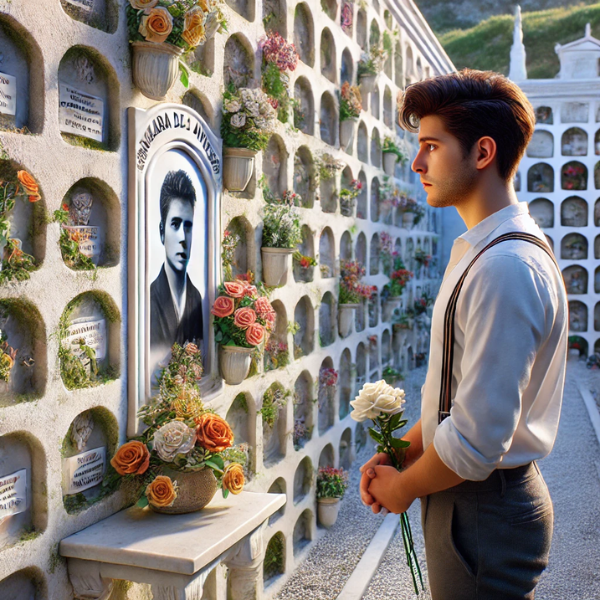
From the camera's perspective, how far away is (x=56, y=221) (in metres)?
1.78

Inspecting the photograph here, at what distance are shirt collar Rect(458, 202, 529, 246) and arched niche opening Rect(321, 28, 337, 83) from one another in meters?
2.92

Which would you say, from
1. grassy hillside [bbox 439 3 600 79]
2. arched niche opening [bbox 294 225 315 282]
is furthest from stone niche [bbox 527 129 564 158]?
grassy hillside [bbox 439 3 600 79]

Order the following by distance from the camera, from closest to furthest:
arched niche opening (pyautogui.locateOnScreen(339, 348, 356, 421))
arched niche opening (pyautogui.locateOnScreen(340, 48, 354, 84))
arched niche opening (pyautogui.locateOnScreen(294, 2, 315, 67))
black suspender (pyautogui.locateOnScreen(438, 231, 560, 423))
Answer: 1. black suspender (pyautogui.locateOnScreen(438, 231, 560, 423))
2. arched niche opening (pyautogui.locateOnScreen(294, 2, 315, 67))
3. arched niche opening (pyautogui.locateOnScreen(340, 48, 354, 84))
4. arched niche opening (pyautogui.locateOnScreen(339, 348, 356, 421))

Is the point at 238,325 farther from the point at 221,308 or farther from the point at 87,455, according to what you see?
the point at 87,455

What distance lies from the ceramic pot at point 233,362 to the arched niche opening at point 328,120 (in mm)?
1859

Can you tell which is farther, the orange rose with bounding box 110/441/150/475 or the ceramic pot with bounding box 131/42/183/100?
the ceramic pot with bounding box 131/42/183/100

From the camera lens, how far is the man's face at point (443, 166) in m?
1.36

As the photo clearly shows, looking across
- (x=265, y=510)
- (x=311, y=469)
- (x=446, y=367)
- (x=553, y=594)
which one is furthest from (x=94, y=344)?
(x=553, y=594)

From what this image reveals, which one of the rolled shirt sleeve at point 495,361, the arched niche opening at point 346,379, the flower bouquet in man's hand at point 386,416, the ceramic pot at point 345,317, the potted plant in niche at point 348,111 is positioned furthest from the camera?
the arched niche opening at point 346,379

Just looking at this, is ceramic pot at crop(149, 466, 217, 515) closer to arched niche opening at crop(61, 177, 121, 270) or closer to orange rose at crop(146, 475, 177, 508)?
orange rose at crop(146, 475, 177, 508)

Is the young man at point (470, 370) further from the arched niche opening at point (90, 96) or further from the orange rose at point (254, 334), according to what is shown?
the orange rose at point (254, 334)

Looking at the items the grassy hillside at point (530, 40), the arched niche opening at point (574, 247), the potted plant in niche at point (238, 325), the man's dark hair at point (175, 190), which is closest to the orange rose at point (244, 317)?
the potted plant in niche at point (238, 325)

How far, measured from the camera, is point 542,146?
30.4ft

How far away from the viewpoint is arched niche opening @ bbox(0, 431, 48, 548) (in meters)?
1.68
